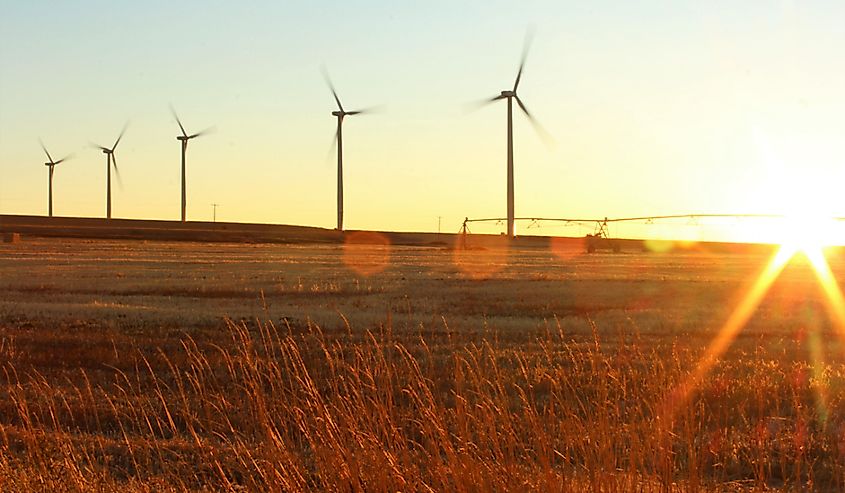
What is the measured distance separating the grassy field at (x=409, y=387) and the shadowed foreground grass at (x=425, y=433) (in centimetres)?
6

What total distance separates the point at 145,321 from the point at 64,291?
17195mm

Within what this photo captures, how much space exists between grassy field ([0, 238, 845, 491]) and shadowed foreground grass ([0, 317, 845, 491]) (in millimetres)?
56

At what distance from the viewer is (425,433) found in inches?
→ 383

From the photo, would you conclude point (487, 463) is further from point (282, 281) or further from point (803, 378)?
point (282, 281)

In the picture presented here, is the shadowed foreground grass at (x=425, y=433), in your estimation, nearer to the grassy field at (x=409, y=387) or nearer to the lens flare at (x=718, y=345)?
the grassy field at (x=409, y=387)

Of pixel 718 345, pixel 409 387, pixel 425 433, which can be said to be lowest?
pixel 718 345

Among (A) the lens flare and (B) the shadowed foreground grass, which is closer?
(B) the shadowed foreground grass

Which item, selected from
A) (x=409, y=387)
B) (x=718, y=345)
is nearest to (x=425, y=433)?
(x=409, y=387)

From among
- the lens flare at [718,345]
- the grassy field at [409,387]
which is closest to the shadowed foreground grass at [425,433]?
the grassy field at [409,387]

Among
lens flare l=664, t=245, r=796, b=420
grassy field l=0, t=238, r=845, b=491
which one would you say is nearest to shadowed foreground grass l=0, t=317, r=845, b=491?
grassy field l=0, t=238, r=845, b=491

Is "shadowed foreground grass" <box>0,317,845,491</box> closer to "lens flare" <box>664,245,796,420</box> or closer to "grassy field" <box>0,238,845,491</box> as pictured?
"grassy field" <box>0,238,845,491</box>

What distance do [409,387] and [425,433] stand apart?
1.71 metres

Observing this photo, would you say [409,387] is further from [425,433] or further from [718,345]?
[718,345]

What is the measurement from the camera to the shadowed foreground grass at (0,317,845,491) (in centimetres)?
917
